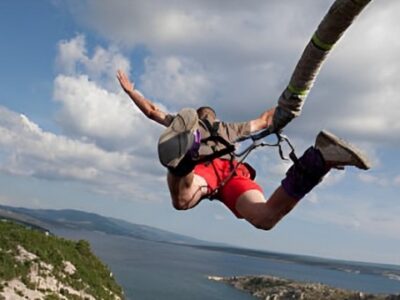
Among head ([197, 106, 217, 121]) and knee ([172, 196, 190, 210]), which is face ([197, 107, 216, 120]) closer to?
head ([197, 106, 217, 121])

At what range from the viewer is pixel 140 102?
8070mm

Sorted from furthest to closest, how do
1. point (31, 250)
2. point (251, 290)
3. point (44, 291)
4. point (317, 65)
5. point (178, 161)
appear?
point (251, 290) → point (31, 250) → point (44, 291) → point (178, 161) → point (317, 65)

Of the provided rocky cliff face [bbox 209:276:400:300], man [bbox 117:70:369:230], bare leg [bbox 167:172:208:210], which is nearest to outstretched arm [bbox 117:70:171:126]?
man [bbox 117:70:369:230]

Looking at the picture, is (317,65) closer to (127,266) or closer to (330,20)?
(330,20)

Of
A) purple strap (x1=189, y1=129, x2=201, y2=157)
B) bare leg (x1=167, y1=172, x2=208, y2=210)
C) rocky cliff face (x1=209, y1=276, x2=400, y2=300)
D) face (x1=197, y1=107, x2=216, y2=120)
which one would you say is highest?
face (x1=197, y1=107, x2=216, y2=120)

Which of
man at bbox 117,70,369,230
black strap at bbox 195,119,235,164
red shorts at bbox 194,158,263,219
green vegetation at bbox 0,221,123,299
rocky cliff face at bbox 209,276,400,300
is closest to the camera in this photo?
man at bbox 117,70,369,230

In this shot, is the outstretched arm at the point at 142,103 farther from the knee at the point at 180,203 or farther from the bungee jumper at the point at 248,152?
the knee at the point at 180,203

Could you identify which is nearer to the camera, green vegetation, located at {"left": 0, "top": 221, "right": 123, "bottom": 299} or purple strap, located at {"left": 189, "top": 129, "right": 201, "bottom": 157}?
purple strap, located at {"left": 189, "top": 129, "right": 201, "bottom": 157}

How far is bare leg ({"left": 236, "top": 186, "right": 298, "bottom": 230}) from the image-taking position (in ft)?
20.8

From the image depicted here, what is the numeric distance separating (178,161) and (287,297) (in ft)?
495

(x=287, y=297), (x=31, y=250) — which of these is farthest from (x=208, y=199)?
(x=287, y=297)

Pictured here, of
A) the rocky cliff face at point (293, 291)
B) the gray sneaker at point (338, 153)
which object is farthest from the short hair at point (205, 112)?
the rocky cliff face at point (293, 291)

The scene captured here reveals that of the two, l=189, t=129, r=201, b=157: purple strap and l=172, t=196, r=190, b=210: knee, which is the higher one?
l=189, t=129, r=201, b=157: purple strap

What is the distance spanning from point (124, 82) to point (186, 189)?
2370 mm
